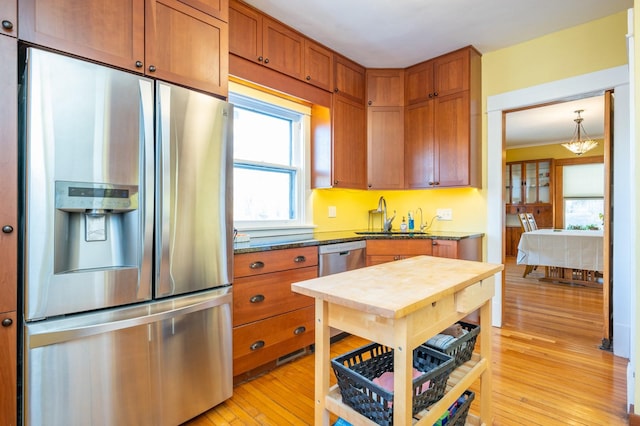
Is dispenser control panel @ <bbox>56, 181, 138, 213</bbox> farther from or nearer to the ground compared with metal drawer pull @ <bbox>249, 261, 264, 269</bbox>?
farther from the ground

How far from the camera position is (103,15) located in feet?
4.70

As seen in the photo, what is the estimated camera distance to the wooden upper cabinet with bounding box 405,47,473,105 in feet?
9.88

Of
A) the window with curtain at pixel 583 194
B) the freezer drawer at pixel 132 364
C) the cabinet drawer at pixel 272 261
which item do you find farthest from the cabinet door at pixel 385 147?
the window with curtain at pixel 583 194

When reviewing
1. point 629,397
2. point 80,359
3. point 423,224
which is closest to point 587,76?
point 423,224

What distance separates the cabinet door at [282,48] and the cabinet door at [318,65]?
0.07 metres

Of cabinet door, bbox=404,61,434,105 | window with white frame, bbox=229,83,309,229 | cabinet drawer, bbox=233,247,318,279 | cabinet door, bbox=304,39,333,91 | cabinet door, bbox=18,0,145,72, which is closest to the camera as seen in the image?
cabinet door, bbox=18,0,145,72

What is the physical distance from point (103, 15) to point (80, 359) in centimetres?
148

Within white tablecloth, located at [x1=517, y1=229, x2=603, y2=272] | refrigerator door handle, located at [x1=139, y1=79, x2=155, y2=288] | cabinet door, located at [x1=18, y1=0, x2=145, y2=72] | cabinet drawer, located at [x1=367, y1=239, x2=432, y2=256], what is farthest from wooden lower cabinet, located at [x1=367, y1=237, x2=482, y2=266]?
white tablecloth, located at [x1=517, y1=229, x2=603, y2=272]

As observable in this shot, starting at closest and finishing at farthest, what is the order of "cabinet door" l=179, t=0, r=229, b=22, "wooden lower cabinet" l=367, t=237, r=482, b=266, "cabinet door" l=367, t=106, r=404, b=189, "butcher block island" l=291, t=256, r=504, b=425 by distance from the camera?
"butcher block island" l=291, t=256, r=504, b=425
"cabinet door" l=179, t=0, r=229, b=22
"wooden lower cabinet" l=367, t=237, r=482, b=266
"cabinet door" l=367, t=106, r=404, b=189

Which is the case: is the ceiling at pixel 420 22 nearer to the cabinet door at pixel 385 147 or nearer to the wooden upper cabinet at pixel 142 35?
the cabinet door at pixel 385 147

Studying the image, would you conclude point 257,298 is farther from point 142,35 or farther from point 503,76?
point 503,76

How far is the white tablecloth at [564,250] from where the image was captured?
14.0 feet

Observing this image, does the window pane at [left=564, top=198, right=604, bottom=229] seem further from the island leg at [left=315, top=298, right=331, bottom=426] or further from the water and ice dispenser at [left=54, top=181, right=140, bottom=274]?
the water and ice dispenser at [left=54, top=181, right=140, bottom=274]

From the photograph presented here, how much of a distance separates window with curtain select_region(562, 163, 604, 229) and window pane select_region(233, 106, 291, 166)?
6.79m
